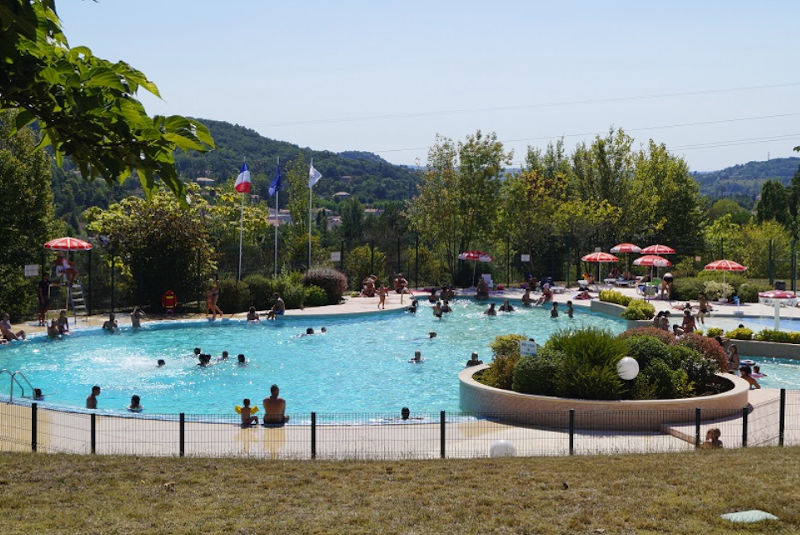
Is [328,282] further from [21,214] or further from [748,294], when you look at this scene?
[748,294]

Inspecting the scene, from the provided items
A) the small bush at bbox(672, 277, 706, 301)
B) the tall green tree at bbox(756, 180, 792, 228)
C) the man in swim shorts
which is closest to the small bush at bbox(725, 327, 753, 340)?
the small bush at bbox(672, 277, 706, 301)

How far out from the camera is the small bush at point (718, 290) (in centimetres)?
3359

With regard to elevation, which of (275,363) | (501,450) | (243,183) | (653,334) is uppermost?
(243,183)

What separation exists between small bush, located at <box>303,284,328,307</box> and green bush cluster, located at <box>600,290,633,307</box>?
11.2 meters

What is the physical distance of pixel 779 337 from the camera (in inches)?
915

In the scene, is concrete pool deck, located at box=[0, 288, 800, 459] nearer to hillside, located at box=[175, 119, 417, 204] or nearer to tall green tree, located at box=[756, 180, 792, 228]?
tall green tree, located at box=[756, 180, 792, 228]

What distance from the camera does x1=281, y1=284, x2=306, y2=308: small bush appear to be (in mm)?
31594

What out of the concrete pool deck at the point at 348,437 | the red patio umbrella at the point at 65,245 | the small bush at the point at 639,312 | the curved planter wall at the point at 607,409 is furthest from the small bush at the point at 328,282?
the curved planter wall at the point at 607,409

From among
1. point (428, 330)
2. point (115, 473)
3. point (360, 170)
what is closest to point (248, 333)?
point (428, 330)

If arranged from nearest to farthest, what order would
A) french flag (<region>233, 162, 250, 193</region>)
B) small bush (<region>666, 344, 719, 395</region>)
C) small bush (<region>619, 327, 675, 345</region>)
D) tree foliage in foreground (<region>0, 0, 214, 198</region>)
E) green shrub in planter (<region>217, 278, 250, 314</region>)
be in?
tree foliage in foreground (<region>0, 0, 214, 198</region>) < small bush (<region>666, 344, 719, 395</region>) < small bush (<region>619, 327, 675, 345</region>) < green shrub in planter (<region>217, 278, 250, 314</region>) < french flag (<region>233, 162, 250, 193</region>)

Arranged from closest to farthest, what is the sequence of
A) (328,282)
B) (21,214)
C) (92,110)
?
(92,110) < (21,214) < (328,282)

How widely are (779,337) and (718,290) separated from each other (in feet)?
35.4

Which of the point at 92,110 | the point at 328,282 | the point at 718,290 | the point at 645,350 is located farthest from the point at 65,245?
the point at 92,110

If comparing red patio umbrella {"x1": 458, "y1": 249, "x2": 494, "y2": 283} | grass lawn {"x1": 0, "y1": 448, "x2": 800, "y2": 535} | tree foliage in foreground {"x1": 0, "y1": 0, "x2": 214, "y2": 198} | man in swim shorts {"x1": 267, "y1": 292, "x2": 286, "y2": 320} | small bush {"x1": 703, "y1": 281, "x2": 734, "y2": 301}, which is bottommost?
grass lawn {"x1": 0, "y1": 448, "x2": 800, "y2": 535}
